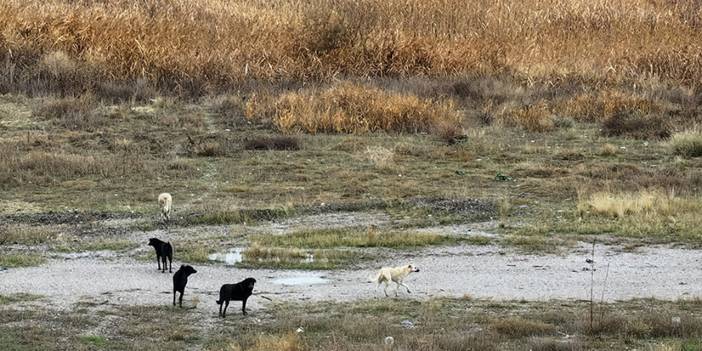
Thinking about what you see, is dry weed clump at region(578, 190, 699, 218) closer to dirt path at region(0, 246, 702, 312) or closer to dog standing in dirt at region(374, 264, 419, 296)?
dirt path at region(0, 246, 702, 312)

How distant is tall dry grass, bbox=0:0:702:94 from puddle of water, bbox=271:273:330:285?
1481cm

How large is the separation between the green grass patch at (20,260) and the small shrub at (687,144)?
13.4 meters

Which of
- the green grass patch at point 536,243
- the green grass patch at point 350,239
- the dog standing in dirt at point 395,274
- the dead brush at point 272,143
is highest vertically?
the dog standing in dirt at point 395,274

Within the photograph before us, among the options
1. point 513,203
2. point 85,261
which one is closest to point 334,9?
point 513,203

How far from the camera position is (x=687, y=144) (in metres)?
22.1

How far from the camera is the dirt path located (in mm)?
12055

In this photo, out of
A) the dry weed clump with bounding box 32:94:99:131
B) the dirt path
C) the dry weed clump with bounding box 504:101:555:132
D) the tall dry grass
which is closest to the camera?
the dirt path

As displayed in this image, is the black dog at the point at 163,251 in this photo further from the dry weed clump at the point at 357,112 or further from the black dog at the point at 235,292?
the dry weed clump at the point at 357,112

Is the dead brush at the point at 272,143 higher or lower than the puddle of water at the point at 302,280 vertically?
lower

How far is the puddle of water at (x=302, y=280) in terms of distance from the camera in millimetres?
12672

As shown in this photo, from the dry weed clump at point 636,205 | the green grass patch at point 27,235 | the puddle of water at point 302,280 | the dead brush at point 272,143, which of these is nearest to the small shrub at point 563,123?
the dead brush at point 272,143

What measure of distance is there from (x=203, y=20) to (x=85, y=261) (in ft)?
61.5

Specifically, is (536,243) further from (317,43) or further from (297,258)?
(317,43)

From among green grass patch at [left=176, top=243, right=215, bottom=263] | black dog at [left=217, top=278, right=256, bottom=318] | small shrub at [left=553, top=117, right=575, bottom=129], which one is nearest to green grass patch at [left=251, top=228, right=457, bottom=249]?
green grass patch at [left=176, top=243, right=215, bottom=263]
